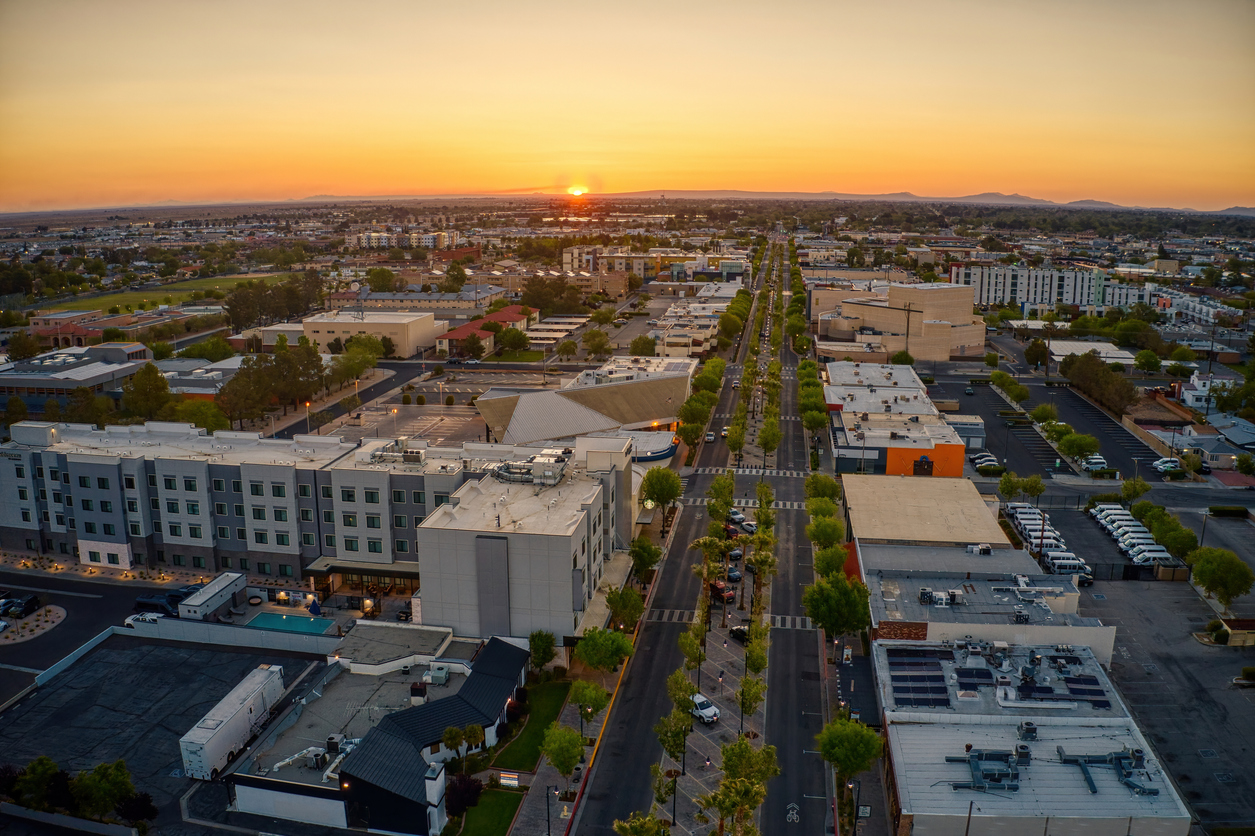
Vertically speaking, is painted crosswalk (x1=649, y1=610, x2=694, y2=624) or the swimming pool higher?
the swimming pool

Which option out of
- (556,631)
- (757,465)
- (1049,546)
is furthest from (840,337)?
(556,631)

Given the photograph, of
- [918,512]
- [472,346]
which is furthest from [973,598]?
[472,346]

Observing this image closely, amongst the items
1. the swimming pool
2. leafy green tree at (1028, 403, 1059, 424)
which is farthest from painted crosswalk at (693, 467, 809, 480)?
the swimming pool

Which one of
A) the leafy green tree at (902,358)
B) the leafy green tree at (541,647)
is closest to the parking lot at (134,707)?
the leafy green tree at (541,647)

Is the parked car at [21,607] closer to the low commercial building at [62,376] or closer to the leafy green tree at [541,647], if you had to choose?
the leafy green tree at [541,647]

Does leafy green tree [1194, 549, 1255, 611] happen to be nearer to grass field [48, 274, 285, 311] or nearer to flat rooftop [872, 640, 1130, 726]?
flat rooftop [872, 640, 1130, 726]

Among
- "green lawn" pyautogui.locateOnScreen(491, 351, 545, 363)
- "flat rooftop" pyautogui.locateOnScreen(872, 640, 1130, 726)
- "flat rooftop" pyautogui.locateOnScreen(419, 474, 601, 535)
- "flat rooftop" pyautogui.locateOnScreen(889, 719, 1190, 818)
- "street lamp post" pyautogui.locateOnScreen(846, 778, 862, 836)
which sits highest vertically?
"flat rooftop" pyautogui.locateOnScreen(419, 474, 601, 535)
